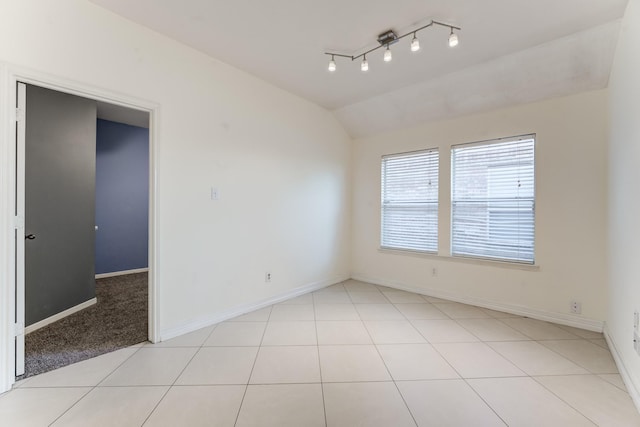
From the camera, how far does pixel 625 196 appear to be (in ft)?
6.67

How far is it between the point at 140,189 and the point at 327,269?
3.89 meters

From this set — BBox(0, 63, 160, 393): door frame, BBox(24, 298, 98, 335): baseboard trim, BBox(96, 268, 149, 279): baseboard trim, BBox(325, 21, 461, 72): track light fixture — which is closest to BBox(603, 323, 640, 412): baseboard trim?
BBox(325, 21, 461, 72): track light fixture

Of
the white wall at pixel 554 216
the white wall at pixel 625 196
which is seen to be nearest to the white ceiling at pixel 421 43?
the white wall at pixel 554 216

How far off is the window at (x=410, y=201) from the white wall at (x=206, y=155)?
1.03m

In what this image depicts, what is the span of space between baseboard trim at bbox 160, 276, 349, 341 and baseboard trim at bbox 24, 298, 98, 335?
56.1 inches

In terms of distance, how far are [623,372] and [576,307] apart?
3.38 ft

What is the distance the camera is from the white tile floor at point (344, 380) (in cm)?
158

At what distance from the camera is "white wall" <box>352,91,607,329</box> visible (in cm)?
272

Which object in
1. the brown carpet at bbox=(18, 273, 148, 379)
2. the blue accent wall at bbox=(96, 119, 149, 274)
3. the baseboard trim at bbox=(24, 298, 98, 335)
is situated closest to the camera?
the brown carpet at bbox=(18, 273, 148, 379)

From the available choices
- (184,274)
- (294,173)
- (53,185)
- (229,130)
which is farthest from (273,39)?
(53,185)

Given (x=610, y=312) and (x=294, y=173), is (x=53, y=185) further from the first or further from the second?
(x=610, y=312)

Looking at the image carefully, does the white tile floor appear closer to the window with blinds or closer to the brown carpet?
the brown carpet

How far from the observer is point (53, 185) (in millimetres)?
3035

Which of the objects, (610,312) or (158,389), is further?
(610,312)
